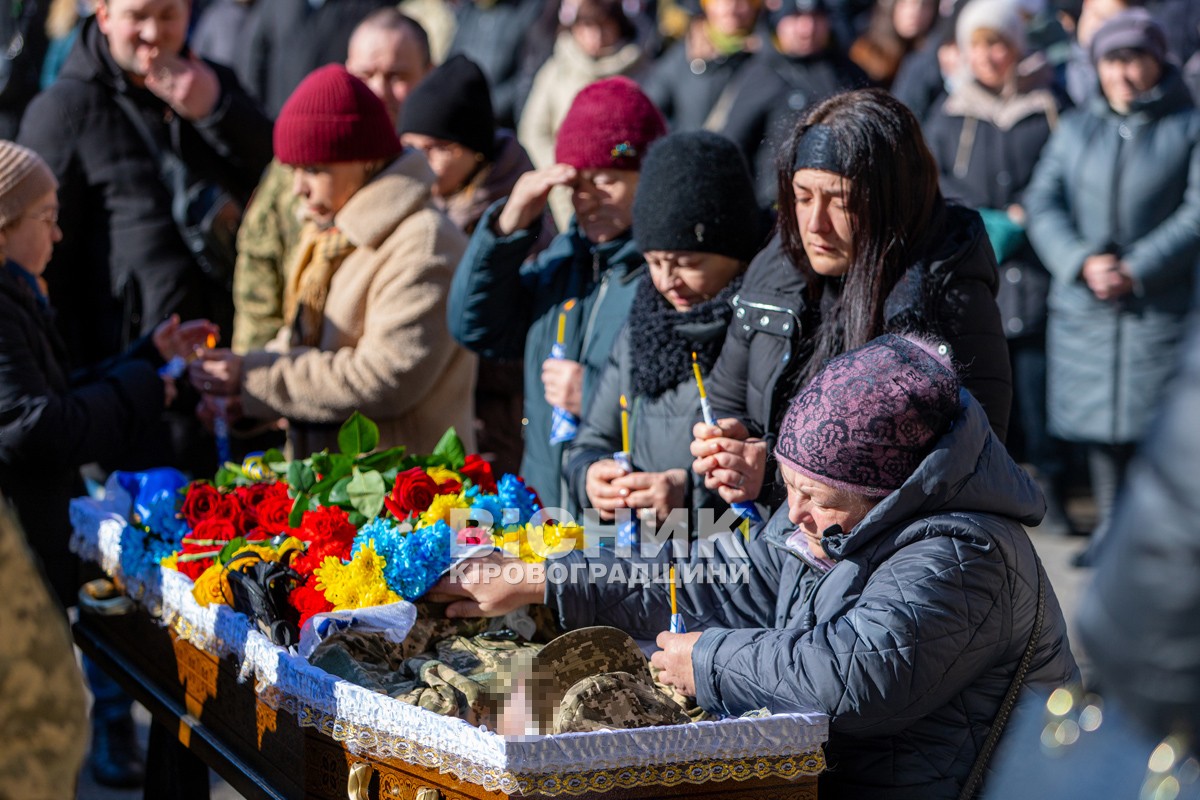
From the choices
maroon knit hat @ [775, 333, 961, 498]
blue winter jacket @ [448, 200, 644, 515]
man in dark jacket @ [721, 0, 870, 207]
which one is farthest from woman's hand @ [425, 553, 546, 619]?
man in dark jacket @ [721, 0, 870, 207]

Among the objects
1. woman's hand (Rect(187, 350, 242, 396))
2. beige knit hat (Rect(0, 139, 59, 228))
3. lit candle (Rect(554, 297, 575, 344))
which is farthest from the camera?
woman's hand (Rect(187, 350, 242, 396))

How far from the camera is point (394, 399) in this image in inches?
157

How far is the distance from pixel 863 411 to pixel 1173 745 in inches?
37.0

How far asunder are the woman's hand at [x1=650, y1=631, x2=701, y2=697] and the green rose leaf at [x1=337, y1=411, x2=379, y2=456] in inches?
42.7

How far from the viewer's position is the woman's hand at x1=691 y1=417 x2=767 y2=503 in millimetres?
2877

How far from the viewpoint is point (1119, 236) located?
19.2 ft

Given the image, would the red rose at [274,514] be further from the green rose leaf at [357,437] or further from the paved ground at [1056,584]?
the paved ground at [1056,584]

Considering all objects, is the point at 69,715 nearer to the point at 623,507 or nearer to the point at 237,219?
the point at 623,507

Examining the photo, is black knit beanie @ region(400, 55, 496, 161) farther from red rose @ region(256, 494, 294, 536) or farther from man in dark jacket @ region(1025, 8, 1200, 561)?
man in dark jacket @ region(1025, 8, 1200, 561)

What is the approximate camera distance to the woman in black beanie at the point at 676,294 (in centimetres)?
318

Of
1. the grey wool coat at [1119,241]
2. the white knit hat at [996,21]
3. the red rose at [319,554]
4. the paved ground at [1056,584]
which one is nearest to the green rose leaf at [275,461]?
the red rose at [319,554]

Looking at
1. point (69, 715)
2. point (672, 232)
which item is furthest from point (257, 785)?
point (672, 232)

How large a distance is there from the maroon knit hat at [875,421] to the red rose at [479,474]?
1.01 meters

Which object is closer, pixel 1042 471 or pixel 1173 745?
pixel 1173 745
